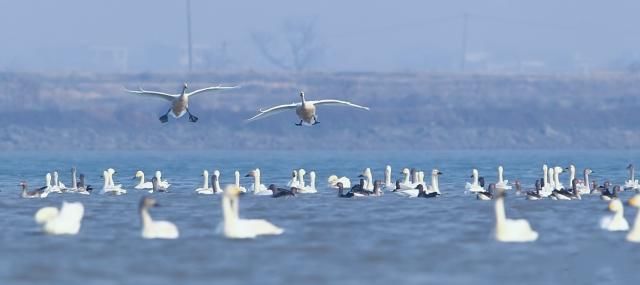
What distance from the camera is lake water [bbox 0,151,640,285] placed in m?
30.2

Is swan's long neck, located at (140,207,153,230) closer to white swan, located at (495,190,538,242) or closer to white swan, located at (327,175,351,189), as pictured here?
white swan, located at (495,190,538,242)

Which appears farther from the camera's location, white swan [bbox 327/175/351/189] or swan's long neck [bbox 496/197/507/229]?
white swan [bbox 327/175/351/189]

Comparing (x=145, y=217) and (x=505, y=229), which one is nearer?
(x=505, y=229)

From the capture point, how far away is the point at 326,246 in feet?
115

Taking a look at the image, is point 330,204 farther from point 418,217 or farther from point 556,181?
point 556,181

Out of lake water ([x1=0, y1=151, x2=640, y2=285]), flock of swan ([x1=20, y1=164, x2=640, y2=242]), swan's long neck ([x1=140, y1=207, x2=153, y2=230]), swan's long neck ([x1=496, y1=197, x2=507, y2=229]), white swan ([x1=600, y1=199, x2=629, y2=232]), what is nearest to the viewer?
lake water ([x1=0, y1=151, x2=640, y2=285])

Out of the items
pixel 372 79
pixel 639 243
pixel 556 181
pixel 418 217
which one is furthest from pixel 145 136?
pixel 639 243

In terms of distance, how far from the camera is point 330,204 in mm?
47906

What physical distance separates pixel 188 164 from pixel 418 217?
1803 inches

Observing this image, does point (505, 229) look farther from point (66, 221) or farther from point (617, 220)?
point (66, 221)

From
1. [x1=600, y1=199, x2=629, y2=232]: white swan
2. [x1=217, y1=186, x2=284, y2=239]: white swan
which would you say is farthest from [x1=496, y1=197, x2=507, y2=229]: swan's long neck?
[x1=217, y1=186, x2=284, y2=239]: white swan

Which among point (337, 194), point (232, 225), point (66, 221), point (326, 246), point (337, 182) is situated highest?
point (337, 182)

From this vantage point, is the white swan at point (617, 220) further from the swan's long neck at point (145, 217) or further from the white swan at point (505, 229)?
the swan's long neck at point (145, 217)

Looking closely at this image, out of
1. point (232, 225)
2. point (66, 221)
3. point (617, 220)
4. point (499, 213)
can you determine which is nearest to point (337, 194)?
point (617, 220)
